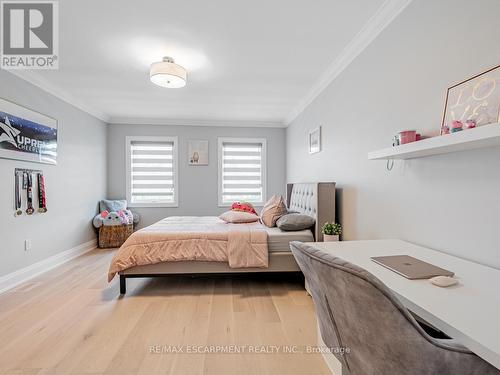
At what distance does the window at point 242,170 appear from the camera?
4.98 meters

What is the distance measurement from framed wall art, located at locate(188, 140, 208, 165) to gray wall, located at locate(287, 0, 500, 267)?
9.72 feet

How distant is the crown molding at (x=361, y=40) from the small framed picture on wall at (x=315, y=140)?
50cm

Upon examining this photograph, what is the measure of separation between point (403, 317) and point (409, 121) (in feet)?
4.84

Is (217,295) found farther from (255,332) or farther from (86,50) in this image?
(86,50)

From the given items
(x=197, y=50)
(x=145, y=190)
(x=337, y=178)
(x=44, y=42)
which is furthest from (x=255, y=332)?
(x=145, y=190)

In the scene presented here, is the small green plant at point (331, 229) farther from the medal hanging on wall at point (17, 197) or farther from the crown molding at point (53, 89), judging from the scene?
the crown molding at point (53, 89)

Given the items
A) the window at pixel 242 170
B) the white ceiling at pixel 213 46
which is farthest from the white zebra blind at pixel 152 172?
the white ceiling at pixel 213 46

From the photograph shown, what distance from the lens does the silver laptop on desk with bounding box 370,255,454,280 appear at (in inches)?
40.6

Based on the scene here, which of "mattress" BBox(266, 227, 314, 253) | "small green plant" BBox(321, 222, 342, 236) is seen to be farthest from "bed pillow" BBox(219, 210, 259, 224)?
"small green plant" BBox(321, 222, 342, 236)

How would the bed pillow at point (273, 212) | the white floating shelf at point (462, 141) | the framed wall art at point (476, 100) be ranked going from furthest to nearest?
the bed pillow at point (273, 212) < the framed wall art at point (476, 100) < the white floating shelf at point (462, 141)

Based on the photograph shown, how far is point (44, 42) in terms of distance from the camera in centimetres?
225

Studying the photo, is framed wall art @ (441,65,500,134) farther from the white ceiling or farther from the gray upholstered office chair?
the gray upholstered office chair

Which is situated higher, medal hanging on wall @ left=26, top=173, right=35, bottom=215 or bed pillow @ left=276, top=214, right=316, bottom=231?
medal hanging on wall @ left=26, top=173, right=35, bottom=215

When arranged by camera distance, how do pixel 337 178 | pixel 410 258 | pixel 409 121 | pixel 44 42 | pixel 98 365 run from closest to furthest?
1. pixel 410 258
2. pixel 98 365
3. pixel 409 121
4. pixel 44 42
5. pixel 337 178
